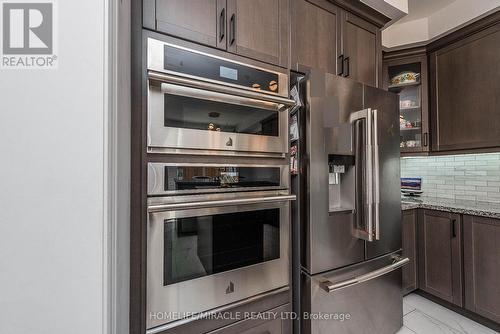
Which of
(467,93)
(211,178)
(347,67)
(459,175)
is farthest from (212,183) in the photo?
(459,175)

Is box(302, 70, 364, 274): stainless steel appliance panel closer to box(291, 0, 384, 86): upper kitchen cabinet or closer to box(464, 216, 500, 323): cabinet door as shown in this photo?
box(291, 0, 384, 86): upper kitchen cabinet

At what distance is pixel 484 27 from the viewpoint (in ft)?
6.32

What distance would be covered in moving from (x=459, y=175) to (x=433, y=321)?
56.3 inches

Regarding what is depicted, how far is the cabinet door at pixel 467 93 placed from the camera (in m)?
1.88

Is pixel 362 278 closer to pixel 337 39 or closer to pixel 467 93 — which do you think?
pixel 337 39

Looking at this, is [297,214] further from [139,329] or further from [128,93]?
[128,93]

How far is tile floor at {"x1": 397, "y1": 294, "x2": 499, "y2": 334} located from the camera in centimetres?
171

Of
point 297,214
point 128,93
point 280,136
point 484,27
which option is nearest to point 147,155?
point 128,93

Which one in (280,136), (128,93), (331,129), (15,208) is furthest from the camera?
(331,129)

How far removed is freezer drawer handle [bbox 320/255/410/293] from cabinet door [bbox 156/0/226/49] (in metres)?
1.34

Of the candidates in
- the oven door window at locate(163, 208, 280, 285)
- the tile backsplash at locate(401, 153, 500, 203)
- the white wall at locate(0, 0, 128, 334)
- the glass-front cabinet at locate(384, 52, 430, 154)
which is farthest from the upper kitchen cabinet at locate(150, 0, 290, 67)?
the tile backsplash at locate(401, 153, 500, 203)

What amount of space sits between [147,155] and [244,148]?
434mm

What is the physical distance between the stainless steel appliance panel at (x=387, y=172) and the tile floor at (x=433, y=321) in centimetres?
71

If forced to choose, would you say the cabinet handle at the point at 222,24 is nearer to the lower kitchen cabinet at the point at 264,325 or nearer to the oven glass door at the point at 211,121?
the oven glass door at the point at 211,121
